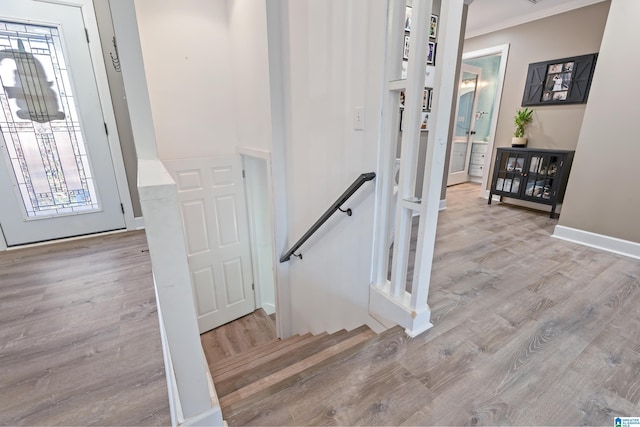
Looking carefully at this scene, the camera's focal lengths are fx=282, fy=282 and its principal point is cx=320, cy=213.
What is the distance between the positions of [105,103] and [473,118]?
5.90 m

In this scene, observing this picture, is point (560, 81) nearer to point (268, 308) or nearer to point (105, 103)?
point (268, 308)

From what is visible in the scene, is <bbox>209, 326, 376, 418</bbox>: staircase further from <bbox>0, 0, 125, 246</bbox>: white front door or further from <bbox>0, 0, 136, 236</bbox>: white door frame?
<bbox>0, 0, 125, 246</bbox>: white front door

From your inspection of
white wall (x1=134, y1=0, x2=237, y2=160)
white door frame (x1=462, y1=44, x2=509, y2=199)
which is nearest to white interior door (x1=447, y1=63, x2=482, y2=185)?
white door frame (x1=462, y1=44, x2=509, y2=199)

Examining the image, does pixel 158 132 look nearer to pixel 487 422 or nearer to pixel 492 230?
pixel 487 422

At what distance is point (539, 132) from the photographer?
3.90 metres

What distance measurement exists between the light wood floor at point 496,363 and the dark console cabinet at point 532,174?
1.51m

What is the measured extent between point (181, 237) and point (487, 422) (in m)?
1.35

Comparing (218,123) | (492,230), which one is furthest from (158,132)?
(492,230)

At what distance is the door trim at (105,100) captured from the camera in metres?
2.61

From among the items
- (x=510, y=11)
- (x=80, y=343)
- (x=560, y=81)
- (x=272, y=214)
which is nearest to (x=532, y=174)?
(x=560, y=81)

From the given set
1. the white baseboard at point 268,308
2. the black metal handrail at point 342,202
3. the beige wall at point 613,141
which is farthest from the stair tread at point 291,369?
the beige wall at point 613,141

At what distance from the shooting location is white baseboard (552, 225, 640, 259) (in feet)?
8.26

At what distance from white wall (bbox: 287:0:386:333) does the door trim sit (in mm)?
1889

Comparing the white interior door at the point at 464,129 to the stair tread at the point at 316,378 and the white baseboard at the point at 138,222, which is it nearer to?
the stair tread at the point at 316,378
